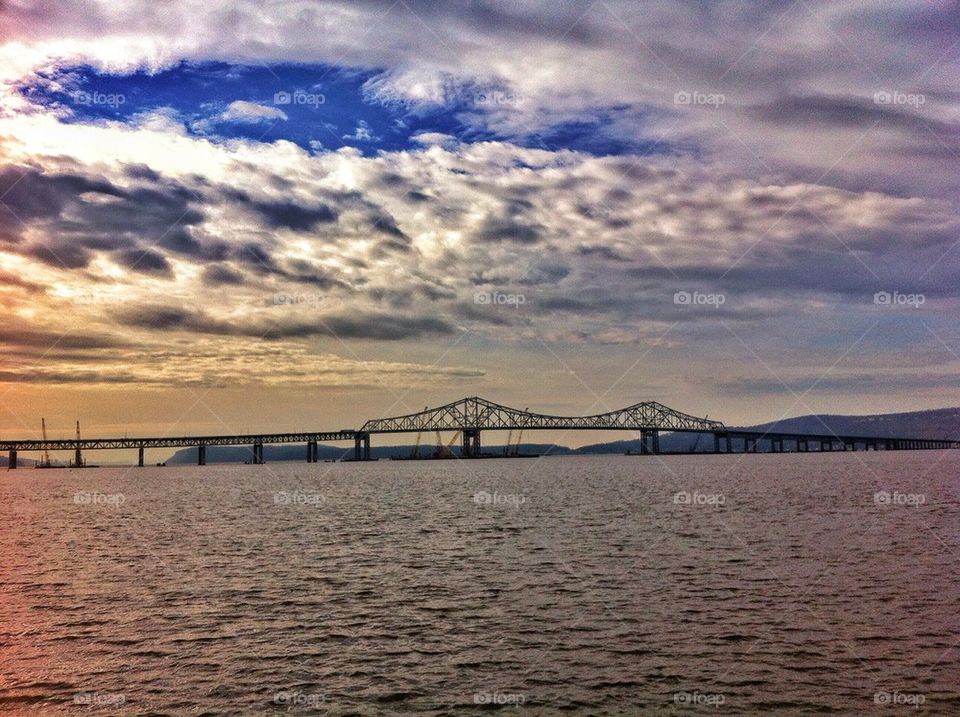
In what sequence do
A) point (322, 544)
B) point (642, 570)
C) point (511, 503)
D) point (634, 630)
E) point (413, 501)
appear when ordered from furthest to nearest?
point (413, 501) < point (511, 503) < point (322, 544) < point (642, 570) < point (634, 630)

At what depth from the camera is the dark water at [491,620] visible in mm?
20969

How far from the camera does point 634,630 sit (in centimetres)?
2686

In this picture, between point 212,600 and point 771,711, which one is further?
point 212,600

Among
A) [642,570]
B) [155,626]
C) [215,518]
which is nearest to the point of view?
[155,626]

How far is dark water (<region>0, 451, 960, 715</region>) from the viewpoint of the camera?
2097 centimetres

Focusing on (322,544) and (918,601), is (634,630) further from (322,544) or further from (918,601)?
(322,544)

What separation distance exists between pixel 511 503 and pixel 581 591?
175 ft

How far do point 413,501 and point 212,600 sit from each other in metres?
61.2

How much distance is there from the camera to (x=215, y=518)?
74750mm

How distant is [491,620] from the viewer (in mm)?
28578

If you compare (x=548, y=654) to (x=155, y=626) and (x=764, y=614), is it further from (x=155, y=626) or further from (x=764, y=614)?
(x=155, y=626)

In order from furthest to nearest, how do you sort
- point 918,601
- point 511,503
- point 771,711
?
point 511,503
point 918,601
point 771,711

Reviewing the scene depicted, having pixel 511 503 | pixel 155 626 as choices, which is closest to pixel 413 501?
pixel 511 503

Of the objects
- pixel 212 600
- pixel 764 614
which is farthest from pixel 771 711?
pixel 212 600
